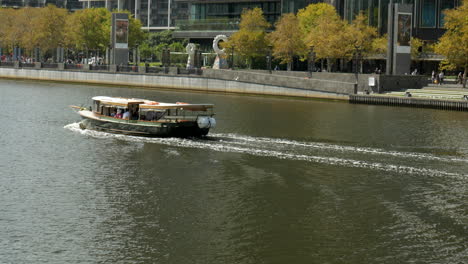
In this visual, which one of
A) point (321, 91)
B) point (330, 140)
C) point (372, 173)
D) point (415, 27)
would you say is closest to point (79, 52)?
point (415, 27)

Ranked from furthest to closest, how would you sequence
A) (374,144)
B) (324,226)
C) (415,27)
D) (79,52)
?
(79,52) < (415,27) < (374,144) < (324,226)

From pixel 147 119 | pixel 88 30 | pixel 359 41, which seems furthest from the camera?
pixel 88 30

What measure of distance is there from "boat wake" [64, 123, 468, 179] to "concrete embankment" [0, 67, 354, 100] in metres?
40.4

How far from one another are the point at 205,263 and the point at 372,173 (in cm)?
1884

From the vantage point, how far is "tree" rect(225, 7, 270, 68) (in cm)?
12500

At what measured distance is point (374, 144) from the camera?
55906 mm

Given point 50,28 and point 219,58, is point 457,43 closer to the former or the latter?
point 219,58

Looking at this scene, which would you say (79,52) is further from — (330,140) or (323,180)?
(323,180)

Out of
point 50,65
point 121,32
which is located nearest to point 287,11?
point 121,32

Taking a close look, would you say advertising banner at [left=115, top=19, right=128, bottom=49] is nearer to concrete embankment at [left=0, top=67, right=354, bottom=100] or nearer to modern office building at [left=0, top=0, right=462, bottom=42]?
concrete embankment at [left=0, top=67, right=354, bottom=100]

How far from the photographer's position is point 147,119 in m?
59.9

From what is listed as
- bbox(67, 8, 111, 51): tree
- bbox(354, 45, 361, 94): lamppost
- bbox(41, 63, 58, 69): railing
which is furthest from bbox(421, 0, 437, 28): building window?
bbox(41, 63, 58, 69): railing

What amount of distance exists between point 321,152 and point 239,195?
46.2ft

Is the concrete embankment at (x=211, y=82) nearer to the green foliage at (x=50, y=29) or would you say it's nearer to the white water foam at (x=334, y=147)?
the green foliage at (x=50, y=29)
